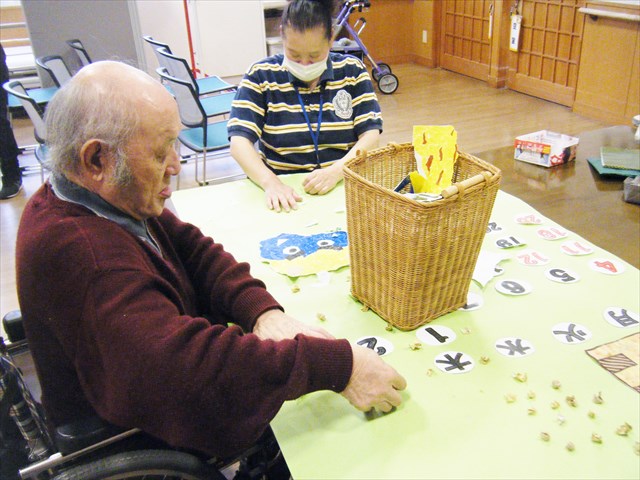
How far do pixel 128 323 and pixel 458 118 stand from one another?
A: 4.46m

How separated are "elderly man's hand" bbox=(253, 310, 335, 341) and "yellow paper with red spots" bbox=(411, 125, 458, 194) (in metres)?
0.36

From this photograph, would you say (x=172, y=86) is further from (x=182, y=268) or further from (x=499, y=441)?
(x=499, y=441)

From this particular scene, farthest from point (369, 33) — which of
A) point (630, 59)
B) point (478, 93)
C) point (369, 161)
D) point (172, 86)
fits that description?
point (369, 161)

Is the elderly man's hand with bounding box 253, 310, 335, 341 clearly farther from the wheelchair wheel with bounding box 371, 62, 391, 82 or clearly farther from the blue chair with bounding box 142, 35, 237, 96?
the wheelchair wheel with bounding box 371, 62, 391, 82

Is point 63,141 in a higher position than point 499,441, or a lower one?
higher

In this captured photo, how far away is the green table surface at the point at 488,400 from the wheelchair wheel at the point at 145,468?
0.14 m

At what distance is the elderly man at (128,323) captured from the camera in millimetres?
815

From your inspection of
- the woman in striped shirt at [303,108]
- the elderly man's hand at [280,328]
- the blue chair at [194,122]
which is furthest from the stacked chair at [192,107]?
the elderly man's hand at [280,328]

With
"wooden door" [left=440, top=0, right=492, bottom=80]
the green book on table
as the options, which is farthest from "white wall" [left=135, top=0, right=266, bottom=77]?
the green book on table

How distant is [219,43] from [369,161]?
4559 millimetres

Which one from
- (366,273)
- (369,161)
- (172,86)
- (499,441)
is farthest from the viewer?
(172,86)

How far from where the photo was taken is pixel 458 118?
4.84 meters

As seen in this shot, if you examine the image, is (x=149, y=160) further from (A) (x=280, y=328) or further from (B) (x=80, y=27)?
(B) (x=80, y=27)

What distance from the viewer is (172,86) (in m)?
3.11
